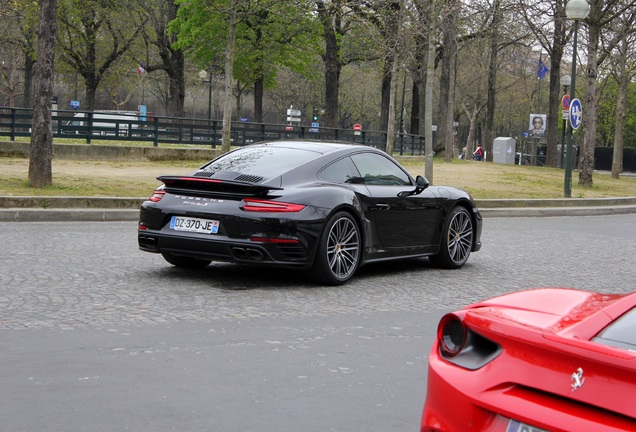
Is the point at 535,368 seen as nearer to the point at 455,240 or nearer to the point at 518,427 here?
the point at 518,427

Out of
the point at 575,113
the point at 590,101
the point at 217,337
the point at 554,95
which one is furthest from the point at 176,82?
the point at 217,337

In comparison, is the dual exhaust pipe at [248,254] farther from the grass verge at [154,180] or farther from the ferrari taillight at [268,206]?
the grass verge at [154,180]

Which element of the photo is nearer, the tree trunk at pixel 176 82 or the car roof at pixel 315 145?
the car roof at pixel 315 145

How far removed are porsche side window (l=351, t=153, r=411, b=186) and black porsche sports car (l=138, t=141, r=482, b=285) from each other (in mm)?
13

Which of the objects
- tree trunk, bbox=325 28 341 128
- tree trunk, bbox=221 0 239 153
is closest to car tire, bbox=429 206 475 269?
tree trunk, bbox=221 0 239 153

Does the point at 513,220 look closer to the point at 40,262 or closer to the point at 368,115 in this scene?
the point at 40,262

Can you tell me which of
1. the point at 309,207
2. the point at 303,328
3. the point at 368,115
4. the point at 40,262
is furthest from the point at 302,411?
the point at 368,115

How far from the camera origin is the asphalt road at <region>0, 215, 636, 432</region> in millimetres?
4820

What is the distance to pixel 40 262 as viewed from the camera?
10008 millimetres

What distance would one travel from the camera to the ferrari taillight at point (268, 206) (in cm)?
855

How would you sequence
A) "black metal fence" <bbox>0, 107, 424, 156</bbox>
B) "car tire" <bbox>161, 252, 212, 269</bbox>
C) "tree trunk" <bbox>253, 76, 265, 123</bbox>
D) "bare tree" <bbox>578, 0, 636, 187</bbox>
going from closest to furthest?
"car tire" <bbox>161, 252, 212, 269</bbox>
"black metal fence" <bbox>0, 107, 424, 156</bbox>
"bare tree" <bbox>578, 0, 636, 187</bbox>
"tree trunk" <bbox>253, 76, 265, 123</bbox>

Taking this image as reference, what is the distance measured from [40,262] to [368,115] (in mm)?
88989

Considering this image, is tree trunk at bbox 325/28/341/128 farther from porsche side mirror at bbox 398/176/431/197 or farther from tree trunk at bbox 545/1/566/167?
porsche side mirror at bbox 398/176/431/197

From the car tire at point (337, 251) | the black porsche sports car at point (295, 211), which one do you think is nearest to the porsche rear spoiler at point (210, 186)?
the black porsche sports car at point (295, 211)
